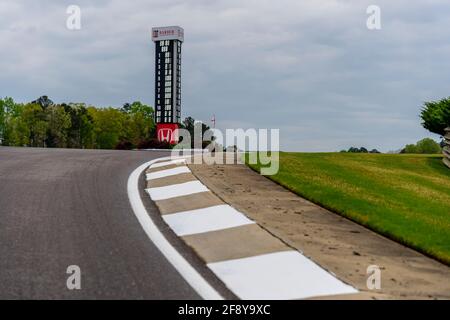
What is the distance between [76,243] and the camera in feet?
20.6

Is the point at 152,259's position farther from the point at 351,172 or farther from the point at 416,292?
the point at 351,172

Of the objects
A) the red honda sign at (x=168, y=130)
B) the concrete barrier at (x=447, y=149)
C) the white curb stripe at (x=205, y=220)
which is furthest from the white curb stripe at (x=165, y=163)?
the red honda sign at (x=168, y=130)

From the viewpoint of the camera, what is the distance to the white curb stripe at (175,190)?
30.5 feet

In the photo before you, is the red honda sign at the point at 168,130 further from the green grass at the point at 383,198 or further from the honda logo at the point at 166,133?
the green grass at the point at 383,198

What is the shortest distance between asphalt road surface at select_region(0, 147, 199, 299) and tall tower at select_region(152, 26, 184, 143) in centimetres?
9114

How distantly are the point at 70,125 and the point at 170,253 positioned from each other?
11417 centimetres

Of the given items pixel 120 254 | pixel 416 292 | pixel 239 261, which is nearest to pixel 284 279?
pixel 239 261

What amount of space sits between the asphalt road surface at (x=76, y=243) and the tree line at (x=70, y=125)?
9461 cm

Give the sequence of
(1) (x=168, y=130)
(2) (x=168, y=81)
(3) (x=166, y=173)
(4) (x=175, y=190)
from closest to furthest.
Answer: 1. (4) (x=175, y=190)
2. (3) (x=166, y=173)
3. (2) (x=168, y=81)
4. (1) (x=168, y=130)

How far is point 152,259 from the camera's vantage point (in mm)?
5785

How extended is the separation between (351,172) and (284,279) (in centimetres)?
923

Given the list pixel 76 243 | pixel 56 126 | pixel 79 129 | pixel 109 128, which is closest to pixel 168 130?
pixel 56 126

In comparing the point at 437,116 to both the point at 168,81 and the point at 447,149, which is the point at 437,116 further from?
the point at 168,81

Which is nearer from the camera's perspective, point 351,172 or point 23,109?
point 351,172
